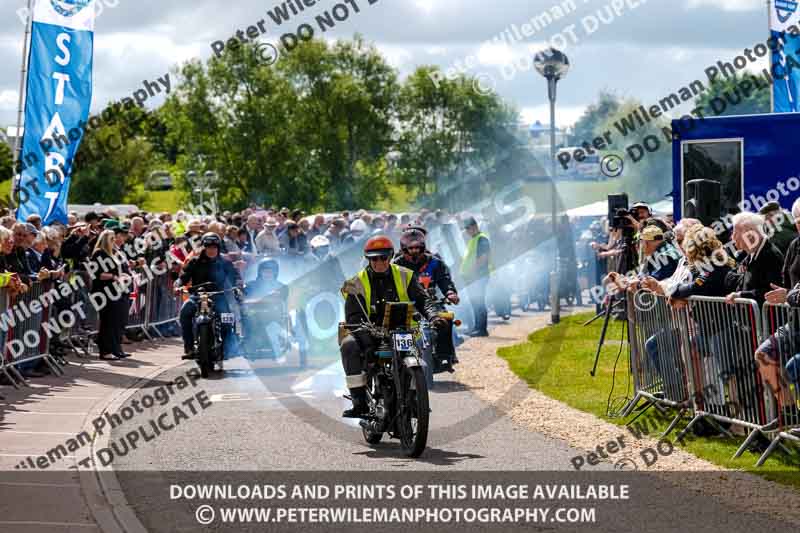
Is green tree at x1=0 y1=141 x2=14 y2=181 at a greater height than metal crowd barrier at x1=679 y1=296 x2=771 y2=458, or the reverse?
green tree at x1=0 y1=141 x2=14 y2=181

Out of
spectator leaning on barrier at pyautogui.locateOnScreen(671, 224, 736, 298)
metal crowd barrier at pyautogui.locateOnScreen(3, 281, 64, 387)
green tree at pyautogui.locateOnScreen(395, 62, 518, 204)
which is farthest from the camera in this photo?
green tree at pyautogui.locateOnScreen(395, 62, 518, 204)

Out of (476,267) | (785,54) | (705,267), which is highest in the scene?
(785,54)

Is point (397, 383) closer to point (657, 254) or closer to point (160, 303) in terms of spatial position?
point (657, 254)

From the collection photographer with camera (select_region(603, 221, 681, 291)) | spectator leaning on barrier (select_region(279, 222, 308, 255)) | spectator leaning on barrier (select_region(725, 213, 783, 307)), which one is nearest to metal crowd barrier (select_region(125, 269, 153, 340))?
spectator leaning on barrier (select_region(279, 222, 308, 255))

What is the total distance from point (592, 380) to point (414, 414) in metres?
5.34

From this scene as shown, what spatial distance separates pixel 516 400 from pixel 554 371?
2549mm

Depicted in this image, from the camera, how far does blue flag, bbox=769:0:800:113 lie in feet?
67.4

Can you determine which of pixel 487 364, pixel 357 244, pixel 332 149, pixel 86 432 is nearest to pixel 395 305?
pixel 86 432

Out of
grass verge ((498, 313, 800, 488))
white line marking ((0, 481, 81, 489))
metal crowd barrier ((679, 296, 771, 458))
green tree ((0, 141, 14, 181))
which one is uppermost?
green tree ((0, 141, 14, 181))

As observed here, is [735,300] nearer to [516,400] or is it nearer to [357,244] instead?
[516,400]

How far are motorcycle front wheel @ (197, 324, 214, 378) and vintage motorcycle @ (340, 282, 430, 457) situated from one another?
5.70 meters

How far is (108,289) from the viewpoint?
18.4 metres

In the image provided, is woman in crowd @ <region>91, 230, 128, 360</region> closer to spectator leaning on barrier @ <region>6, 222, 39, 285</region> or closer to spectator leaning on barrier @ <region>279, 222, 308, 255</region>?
spectator leaning on barrier @ <region>6, 222, 39, 285</region>

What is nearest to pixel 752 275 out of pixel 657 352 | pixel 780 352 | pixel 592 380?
pixel 780 352
